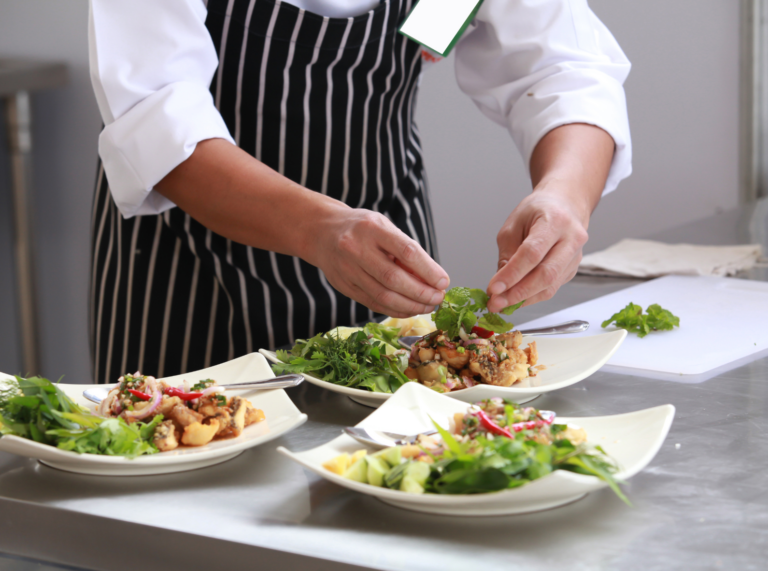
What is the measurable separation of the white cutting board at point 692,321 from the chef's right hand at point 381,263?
310 mm

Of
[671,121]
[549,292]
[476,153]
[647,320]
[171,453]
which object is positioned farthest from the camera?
[476,153]

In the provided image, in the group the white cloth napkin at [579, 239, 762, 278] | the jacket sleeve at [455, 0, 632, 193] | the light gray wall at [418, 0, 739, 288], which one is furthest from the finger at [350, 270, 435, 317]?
the light gray wall at [418, 0, 739, 288]

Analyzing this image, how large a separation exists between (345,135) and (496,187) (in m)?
1.81

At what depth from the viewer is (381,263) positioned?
96 cm

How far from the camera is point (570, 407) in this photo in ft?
3.00

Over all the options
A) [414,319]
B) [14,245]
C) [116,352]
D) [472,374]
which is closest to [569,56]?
[414,319]

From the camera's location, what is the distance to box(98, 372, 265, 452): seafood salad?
2.38ft

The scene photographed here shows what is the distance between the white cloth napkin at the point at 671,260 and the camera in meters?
1.74

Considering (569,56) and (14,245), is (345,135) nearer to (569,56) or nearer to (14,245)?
(569,56)

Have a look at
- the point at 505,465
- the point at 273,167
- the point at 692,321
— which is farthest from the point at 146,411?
the point at 692,321

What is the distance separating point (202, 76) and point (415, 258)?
56cm

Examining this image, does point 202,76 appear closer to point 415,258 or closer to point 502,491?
point 415,258

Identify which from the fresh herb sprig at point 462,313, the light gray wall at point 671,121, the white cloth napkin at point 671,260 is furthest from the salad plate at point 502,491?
the light gray wall at point 671,121

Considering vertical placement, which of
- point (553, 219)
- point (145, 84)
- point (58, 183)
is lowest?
point (58, 183)
